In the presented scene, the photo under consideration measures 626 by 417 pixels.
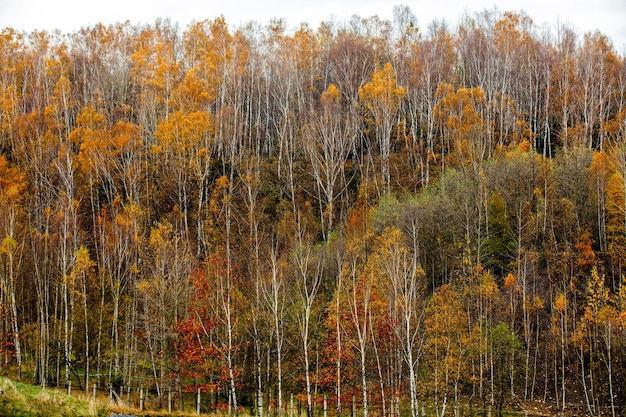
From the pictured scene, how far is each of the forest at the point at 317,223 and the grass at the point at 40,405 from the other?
995cm

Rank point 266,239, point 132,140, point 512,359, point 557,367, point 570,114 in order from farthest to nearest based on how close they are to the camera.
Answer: point 570,114
point 132,140
point 266,239
point 557,367
point 512,359

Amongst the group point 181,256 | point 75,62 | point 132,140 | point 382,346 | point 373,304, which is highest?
point 75,62

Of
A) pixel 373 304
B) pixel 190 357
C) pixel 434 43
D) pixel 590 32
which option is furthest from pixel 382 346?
pixel 590 32

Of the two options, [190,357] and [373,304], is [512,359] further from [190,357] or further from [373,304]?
[190,357]

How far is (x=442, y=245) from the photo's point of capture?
131ft

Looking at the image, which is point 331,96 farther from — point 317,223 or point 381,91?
point 317,223

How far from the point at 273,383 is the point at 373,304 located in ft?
26.7

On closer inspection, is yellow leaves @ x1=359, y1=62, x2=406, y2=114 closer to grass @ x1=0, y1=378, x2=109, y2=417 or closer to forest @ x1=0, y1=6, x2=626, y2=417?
forest @ x1=0, y1=6, x2=626, y2=417

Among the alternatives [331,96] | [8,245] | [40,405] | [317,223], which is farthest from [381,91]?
[40,405]

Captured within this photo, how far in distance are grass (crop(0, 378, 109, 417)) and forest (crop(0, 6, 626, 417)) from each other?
9.95 meters

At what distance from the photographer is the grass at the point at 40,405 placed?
1333cm

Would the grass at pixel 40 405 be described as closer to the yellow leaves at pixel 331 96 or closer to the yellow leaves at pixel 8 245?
the yellow leaves at pixel 8 245

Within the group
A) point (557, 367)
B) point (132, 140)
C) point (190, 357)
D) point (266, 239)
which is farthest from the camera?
point (132, 140)

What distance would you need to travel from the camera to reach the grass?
13.3 m
